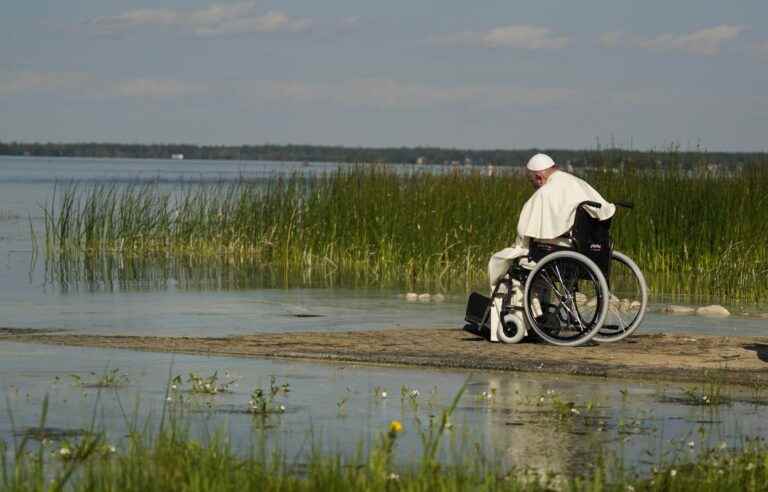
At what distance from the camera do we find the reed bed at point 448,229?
72.4 ft

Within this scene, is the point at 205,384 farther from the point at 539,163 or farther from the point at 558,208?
the point at 539,163

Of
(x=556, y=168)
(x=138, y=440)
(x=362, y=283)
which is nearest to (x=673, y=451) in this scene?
(x=138, y=440)

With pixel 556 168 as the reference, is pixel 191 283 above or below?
below

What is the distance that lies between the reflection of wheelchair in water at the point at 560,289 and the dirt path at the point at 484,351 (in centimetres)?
18

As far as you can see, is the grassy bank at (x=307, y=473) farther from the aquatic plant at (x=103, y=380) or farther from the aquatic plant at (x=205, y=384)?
the aquatic plant at (x=103, y=380)

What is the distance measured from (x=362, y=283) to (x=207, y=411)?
12.3m

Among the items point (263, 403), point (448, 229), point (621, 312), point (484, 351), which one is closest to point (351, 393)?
point (263, 403)

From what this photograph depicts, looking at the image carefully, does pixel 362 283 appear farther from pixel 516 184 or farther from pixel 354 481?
pixel 354 481

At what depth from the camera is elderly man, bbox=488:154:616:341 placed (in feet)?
42.0

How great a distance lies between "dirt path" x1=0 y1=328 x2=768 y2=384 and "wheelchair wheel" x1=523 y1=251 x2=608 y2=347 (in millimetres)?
143

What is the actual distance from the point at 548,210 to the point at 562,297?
745 millimetres

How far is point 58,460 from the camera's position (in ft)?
24.3

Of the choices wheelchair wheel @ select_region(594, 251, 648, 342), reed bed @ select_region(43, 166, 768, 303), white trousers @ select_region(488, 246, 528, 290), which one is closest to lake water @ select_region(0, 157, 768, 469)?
wheelchair wheel @ select_region(594, 251, 648, 342)

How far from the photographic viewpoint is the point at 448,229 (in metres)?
23.5
